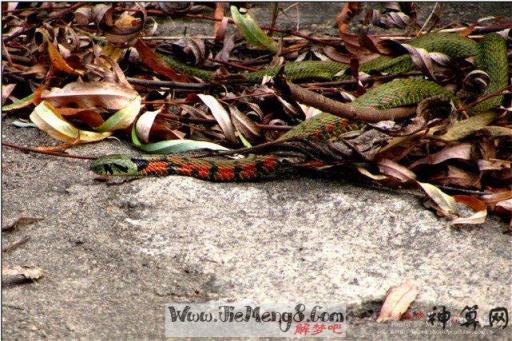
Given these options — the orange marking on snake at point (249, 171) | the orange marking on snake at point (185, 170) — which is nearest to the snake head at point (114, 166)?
the orange marking on snake at point (185, 170)

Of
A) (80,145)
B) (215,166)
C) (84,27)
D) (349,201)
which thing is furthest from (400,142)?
(84,27)

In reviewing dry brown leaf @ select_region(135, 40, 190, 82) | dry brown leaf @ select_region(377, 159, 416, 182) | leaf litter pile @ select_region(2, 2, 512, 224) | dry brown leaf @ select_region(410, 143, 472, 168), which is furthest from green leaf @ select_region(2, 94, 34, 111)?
→ dry brown leaf @ select_region(410, 143, 472, 168)

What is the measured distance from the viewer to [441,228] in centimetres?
332

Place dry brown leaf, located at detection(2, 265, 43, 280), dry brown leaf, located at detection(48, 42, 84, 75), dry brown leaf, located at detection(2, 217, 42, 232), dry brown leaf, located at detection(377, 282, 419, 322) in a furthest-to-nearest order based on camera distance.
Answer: dry brown leaf, located at detection(48, 42, 84, 75) < dry brown leaf, located at detection(2, 217, 42, 232) < dry brown leaf, located at detection(2, 265, 43, 280) < dry brown leaf, located at detection(377, 282, 419, 322)

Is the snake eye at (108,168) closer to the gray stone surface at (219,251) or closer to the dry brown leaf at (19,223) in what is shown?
the gray stone surface at (219,251)

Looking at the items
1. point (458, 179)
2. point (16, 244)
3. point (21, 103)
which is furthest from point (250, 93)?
point (16, 244)

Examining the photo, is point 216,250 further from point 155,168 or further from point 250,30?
point 250,30

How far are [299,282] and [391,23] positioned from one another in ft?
8.09

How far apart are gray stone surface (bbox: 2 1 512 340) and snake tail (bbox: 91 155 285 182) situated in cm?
6

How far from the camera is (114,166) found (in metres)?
3.79

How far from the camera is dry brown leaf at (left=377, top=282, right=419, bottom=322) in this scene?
2828 millimetres

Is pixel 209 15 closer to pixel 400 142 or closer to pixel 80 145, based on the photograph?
Result: pixel 80 145

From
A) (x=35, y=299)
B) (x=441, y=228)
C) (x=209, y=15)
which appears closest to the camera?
(x=35, y=299)

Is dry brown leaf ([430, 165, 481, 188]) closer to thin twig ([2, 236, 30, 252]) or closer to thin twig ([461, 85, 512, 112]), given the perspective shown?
thin twig ([461, 85, 512, 112])
